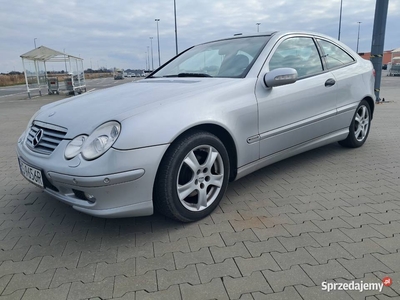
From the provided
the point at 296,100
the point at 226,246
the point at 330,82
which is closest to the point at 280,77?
the point at 296,100

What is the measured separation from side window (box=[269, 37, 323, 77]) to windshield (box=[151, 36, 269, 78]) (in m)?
0.20

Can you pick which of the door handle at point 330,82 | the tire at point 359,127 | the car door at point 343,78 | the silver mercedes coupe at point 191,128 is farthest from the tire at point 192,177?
the tire at point 359,127

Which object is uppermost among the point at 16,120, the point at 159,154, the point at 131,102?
the point at 131,102

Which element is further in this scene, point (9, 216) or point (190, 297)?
point (9, 216)

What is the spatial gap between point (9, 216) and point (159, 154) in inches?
66.3

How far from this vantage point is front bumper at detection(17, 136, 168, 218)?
2.15 m

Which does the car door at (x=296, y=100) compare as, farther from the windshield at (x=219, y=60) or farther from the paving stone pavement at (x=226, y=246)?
the paving stone pavement at (x=226, y=246)

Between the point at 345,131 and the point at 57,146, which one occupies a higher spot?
the point at 57,146

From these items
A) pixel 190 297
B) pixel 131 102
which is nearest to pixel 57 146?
pixel 131 102

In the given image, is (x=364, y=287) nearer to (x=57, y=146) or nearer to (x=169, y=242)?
(x=169, y=242)

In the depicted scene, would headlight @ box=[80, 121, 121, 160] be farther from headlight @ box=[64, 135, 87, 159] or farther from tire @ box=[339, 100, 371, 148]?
tire @ box=[339, 100, 371, 148]

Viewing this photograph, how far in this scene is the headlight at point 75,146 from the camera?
7.35ft

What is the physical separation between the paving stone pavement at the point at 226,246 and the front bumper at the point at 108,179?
0.32 metres

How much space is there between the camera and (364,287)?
1819mm
